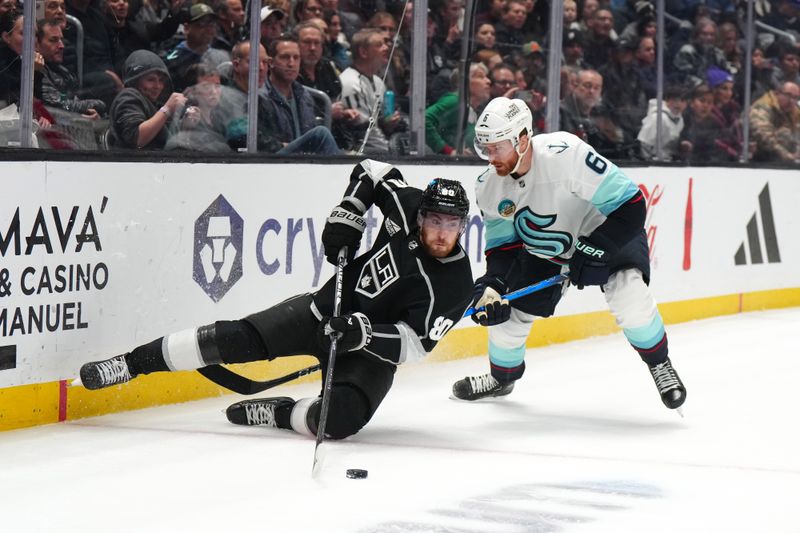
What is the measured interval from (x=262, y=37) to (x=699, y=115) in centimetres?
364

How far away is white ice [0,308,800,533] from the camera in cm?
340

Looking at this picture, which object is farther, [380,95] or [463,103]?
[463,103]

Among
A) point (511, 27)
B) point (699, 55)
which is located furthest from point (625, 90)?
point (511, 27)

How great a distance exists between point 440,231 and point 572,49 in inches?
128

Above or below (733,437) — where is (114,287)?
above

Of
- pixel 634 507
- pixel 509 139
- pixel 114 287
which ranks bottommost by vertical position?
pixel 634 507

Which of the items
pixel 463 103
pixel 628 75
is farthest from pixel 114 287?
pixel 628 75

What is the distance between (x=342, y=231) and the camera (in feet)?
14.4

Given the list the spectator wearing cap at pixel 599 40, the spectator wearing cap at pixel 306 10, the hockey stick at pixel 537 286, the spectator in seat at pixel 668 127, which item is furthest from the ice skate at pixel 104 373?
the spectator in seat at pixel 668 127

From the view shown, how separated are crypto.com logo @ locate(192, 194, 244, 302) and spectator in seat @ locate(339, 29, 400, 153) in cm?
102

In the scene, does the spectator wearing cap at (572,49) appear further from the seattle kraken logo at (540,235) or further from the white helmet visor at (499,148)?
the white helmet visor at (499,148)

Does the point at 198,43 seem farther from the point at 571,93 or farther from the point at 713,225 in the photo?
the point at 713,225

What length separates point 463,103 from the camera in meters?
6.50

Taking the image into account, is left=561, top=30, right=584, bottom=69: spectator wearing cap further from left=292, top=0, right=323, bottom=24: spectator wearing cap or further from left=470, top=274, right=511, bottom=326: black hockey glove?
left=470, top=274, right=511, bottom=326: black hockey glove
